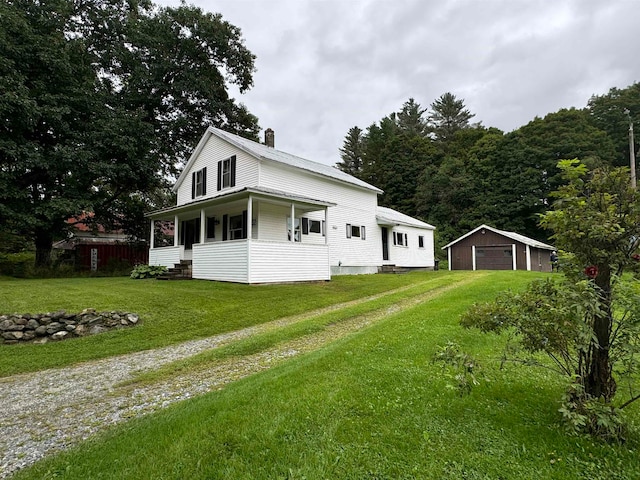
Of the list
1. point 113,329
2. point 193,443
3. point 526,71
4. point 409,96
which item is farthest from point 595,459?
point 409,96

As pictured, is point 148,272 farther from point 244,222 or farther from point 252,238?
point 252,238

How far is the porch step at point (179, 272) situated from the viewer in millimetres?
14883

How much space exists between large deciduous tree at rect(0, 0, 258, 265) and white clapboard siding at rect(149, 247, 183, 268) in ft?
13.4

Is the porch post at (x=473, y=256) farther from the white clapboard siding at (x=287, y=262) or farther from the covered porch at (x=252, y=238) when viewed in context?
the white clapboard siding at (x=287, y=262)

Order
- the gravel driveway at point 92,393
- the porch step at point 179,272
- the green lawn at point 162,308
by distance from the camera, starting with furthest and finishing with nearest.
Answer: the porch step at point 179,272, the green lawn at point 162,308, the gravel driveway at point 92,393

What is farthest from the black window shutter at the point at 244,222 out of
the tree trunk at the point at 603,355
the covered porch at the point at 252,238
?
the tree trunk at the point at 603,355

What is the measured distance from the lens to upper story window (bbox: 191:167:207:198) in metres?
18.2

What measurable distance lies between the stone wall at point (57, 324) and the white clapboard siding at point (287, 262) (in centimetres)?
502

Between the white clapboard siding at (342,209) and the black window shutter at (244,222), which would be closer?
the black window shutter at (244,222)

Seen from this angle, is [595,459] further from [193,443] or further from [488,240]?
[488,240]

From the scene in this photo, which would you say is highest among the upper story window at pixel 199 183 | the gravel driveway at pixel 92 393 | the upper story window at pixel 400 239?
the upper story window at pixel 199 183

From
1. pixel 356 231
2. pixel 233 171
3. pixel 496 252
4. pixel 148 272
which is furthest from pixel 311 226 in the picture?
pixel 496 252

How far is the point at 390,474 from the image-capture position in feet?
7.36

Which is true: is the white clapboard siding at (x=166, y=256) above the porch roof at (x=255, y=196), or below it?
below
